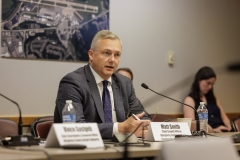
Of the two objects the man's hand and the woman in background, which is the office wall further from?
the man's hand

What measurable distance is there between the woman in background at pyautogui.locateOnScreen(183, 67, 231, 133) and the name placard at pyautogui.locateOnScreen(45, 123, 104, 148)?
308cm

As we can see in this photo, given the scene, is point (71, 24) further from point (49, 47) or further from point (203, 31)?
point (203, 31)

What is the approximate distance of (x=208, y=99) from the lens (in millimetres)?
5379

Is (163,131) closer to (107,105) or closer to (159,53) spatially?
(107,105)

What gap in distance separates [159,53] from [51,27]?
4.97 ft

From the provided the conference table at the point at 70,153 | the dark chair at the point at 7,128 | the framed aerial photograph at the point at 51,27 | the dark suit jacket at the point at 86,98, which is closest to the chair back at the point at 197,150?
the conference table at the point at 70,153

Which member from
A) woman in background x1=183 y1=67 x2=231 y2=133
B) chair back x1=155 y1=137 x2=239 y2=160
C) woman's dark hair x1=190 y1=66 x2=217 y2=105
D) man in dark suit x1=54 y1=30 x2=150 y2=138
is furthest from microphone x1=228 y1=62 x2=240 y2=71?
woman's dark hair x1=190 y1=66 x2=217 y2=105

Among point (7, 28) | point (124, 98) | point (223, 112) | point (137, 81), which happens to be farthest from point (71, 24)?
point (223, 112)

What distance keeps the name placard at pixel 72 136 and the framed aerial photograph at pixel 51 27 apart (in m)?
2.14

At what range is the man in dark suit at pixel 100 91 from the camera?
292 centimetres

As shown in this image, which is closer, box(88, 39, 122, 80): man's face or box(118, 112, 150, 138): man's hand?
box(118, 112, 150, 138): man's hand

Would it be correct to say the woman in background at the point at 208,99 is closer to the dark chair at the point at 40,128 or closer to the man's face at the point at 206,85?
the man's face at the point at 206,85

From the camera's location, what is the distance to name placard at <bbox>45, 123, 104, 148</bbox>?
2.01 m

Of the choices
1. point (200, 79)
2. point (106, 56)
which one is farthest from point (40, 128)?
point (200, 79)
